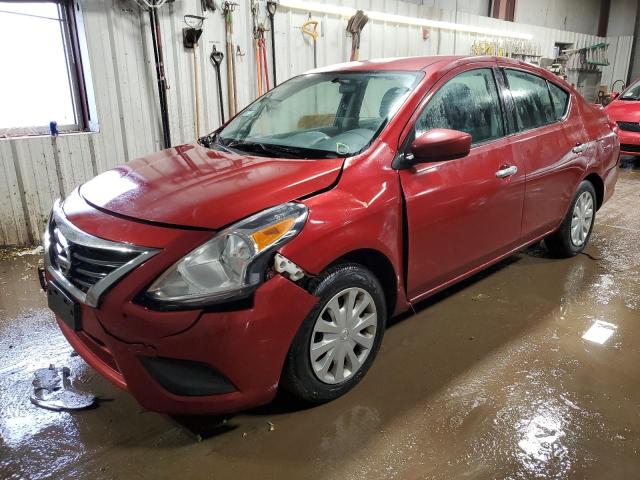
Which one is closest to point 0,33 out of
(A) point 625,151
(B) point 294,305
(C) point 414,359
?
(B) point 294,305

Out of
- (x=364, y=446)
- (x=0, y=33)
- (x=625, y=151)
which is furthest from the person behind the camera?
(x=625, y=151)

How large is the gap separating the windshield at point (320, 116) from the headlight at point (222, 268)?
2.04 ft

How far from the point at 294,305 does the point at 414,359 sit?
3.12ft

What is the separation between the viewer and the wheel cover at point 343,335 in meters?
1.89

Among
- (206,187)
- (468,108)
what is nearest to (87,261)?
(206,187)

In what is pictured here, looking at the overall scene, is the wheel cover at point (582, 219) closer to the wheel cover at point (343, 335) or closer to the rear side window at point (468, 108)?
the rear side window at point (468, 108)

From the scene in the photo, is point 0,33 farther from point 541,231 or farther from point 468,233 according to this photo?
point 541,231

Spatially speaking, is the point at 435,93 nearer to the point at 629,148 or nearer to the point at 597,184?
the point at 597,184

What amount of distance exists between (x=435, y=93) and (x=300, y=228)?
1.11m

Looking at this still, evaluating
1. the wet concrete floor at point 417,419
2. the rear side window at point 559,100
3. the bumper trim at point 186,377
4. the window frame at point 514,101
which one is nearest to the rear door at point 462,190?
the window frame at point 514,101

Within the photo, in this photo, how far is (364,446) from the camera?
1806 mm

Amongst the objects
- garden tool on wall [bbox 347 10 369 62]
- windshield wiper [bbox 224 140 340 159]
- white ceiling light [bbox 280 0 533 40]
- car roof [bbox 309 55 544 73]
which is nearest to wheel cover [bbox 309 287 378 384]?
windshield wiper [bbox 224 140 340 159]

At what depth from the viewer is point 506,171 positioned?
8.57 feet

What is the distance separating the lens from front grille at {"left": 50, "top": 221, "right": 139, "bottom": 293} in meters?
1.63
